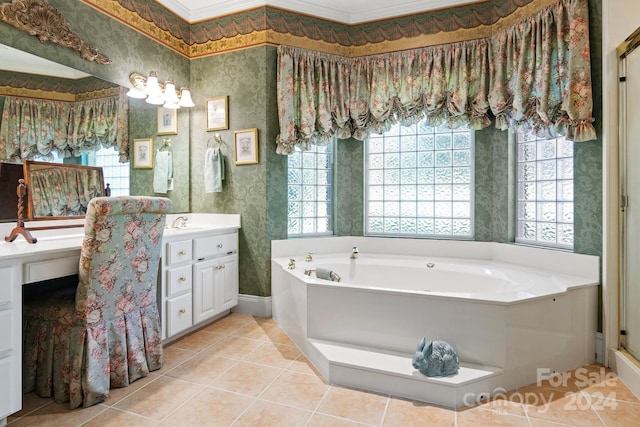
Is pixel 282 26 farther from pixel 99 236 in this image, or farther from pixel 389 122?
pixel 99 236

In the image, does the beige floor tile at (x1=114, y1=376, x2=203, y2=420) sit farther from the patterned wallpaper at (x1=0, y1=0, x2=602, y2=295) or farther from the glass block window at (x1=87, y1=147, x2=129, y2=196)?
the glass block window at (x1=87, y1=147, x2=129, y2=196)

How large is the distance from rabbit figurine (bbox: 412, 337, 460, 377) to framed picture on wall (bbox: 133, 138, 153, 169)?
253 cm

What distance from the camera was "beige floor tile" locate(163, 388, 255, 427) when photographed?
1.62 meters

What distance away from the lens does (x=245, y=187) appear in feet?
10.4

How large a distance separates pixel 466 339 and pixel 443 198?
1.66m

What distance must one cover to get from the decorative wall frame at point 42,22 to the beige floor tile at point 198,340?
86.4 inches

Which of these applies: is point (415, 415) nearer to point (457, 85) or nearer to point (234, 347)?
point (234, 347)

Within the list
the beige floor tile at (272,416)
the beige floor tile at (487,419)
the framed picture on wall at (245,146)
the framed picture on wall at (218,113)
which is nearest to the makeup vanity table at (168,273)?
the framed picture on wall at (245,146)

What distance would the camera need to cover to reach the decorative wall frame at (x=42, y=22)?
79.8 inches

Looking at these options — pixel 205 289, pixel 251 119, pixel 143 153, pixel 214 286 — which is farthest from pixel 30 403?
pixel 251 119

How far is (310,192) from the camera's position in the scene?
345cm

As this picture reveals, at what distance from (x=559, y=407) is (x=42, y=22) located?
3.75m

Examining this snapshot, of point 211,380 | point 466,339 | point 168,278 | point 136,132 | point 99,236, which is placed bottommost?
point 211,380

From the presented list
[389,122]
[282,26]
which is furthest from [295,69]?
[389,122]
